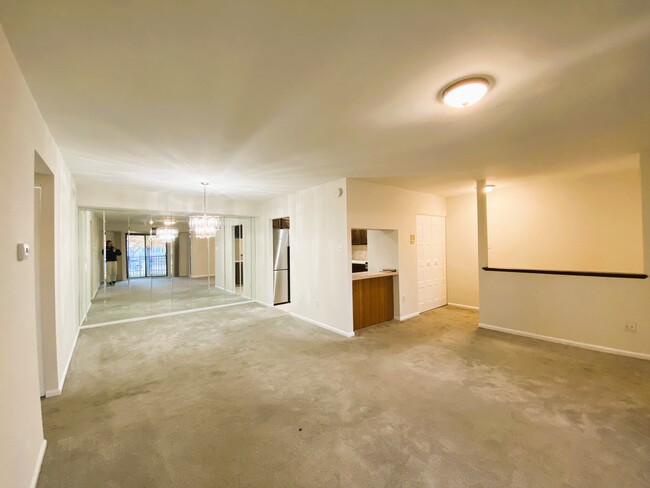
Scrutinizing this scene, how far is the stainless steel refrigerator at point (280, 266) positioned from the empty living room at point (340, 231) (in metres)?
1.28

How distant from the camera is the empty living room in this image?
147 centimetres

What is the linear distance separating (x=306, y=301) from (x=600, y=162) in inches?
198

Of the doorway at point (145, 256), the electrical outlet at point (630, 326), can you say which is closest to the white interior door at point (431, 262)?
the electrical outlet at point (630, 326)

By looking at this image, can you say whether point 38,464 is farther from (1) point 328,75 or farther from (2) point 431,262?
(2) point 431,262

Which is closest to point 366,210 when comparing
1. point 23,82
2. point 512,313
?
point 512,313

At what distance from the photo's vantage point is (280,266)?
6.90 meters

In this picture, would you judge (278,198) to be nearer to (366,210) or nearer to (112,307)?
(366,210)

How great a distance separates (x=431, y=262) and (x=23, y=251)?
243 inches

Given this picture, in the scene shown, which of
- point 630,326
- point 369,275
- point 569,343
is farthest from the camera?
point 369,275

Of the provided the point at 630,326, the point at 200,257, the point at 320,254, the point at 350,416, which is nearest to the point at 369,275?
the point at 320,254

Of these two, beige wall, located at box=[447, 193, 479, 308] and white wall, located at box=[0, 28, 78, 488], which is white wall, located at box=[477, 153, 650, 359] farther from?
white wall, located at box=[0, 28, 78, 488]

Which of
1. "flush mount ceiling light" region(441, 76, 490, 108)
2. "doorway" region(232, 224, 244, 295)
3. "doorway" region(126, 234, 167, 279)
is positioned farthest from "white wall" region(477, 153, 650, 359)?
"doorway" region(126, 234, 167, 279)

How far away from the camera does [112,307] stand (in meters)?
6.10

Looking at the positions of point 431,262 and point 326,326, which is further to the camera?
point 431,262
